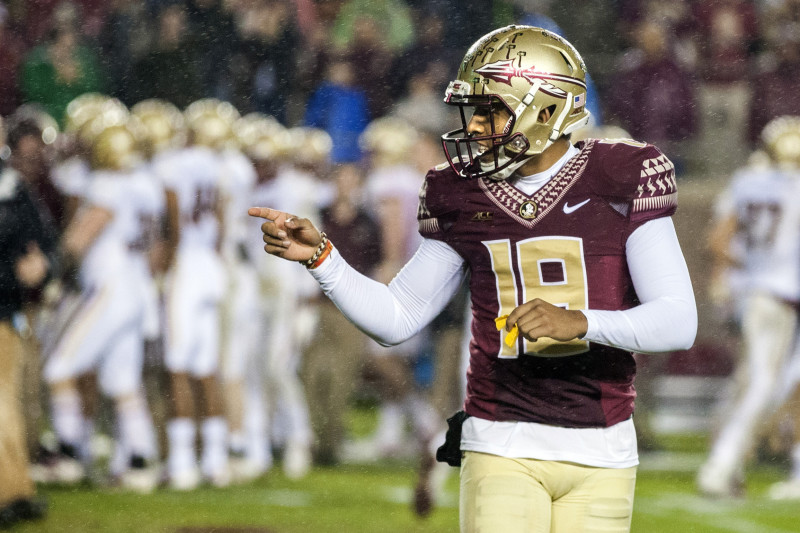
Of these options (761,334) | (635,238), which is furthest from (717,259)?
(635,238)

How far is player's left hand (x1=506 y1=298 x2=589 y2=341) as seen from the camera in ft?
8.75

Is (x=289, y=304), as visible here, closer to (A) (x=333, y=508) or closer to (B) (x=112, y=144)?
(B) (x=112, y=144)

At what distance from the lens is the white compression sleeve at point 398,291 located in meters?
3.03

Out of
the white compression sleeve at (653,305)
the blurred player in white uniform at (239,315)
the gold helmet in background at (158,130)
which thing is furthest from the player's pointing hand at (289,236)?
the gold helmet in background at (158,130)

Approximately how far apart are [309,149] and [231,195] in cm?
92

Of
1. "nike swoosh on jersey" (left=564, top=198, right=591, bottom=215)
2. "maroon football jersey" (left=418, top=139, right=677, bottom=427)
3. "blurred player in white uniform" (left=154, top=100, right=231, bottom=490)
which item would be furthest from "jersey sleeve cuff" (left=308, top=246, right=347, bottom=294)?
"blurred player in white uniform" (left=154, top=100, right=231, bottom=490)

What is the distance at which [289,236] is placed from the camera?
9.73ft

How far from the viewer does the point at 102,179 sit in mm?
7371

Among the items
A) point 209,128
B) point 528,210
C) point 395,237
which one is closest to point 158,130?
point 209,128

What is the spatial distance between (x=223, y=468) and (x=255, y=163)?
74.1 inches

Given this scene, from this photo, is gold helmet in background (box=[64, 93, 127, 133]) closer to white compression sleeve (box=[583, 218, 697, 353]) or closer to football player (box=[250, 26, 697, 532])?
football player (box=[250, 26, 697, 532])

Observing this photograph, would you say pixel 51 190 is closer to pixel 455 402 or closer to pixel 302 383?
pixel 302 383

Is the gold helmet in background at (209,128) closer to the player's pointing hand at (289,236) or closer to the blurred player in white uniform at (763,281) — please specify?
the blurred player in white uniform at (763,281)

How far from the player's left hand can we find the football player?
0.13m
